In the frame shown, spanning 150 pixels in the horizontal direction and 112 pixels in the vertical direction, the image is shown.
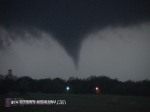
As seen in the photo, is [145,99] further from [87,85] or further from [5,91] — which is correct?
[5,91]

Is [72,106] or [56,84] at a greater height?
[56,84]

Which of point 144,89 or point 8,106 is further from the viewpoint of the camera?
point 144,89

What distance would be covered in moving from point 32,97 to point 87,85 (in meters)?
13.0

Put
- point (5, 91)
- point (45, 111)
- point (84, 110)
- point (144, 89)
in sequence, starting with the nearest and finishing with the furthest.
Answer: point (45, 111), point (84, 110), point (5, 91), point (144, 89)

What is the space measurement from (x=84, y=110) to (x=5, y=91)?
28.4 feet

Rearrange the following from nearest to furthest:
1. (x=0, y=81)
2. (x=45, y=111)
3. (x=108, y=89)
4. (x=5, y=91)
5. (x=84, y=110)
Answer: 1. (x=45, y=111)
2. (x=84, y=110)
3. (x=5, y=91)
4. (x=0, y=81)
5. (x=108, y=89)

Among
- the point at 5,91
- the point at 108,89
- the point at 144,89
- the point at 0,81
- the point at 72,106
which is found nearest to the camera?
the point at 72,106

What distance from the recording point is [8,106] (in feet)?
65.5

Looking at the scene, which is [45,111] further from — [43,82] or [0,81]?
[43,82]

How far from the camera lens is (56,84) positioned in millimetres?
32531

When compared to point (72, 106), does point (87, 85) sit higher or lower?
higher

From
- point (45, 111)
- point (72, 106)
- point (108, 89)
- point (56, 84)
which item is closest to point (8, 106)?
point (45, 111)

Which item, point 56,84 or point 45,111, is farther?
point 56,84

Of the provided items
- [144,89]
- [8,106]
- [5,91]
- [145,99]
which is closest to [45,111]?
[8,106]
